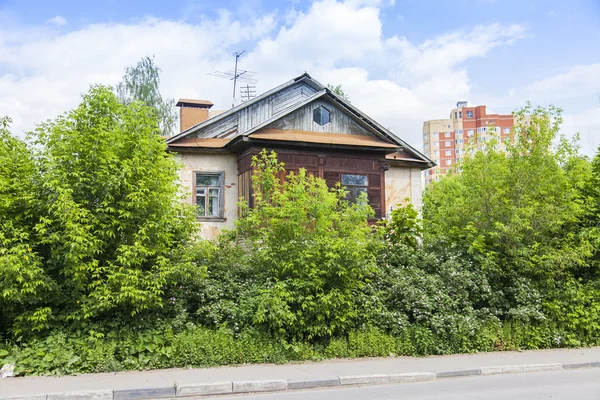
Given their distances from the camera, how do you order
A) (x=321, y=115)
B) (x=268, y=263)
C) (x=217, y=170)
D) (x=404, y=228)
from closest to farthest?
(x=268, y=263), (x=404, y=228), (x=217, y=170), (x=321, y=115)

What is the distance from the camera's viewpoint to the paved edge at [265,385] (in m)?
7.96

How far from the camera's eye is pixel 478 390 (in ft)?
28.2

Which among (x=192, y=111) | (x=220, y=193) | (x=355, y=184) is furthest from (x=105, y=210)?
(x=192, y=111)

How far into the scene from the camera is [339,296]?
36.7 feet

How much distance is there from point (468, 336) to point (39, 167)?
9.76 metres

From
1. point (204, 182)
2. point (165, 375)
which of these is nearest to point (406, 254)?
point (165, 375)

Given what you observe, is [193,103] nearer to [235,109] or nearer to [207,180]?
[235,109]

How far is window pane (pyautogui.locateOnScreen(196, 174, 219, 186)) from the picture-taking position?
2128 centimetres

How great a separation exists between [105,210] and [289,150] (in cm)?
1076

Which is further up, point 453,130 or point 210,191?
point 453,130

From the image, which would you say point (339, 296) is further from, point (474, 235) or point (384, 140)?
point (384, 140)

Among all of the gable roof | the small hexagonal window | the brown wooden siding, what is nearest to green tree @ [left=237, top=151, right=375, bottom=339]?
the brown wooden siding

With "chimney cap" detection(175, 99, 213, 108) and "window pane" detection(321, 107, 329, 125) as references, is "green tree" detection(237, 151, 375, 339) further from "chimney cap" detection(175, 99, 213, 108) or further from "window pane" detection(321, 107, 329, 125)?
"chimney cap" detection(175, 99, 213, 108)

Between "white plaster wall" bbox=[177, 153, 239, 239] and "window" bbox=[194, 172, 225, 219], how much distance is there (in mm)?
195
